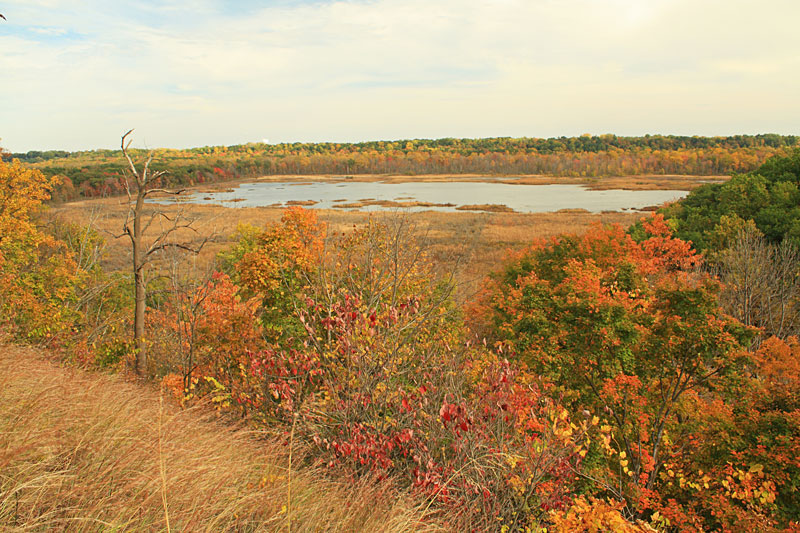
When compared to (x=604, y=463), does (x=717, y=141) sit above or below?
above

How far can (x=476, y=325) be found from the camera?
90.3ft

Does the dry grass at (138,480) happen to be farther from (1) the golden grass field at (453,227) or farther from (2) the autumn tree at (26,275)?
(1) the golden grass field at (453,227)

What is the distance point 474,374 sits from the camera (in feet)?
36.1

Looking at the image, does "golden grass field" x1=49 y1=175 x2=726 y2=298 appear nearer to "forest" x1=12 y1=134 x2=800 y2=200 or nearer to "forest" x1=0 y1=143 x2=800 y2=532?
"forest" x1=0 y1=143 x2=800 y2=532

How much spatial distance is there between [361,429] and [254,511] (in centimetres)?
258

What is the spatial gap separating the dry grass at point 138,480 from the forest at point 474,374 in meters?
0.07

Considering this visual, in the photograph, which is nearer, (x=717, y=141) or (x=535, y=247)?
(x=535, y=247)

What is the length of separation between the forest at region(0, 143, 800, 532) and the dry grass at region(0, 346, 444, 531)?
0.07 meters

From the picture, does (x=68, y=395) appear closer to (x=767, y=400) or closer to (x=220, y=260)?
(x=767, y=400)

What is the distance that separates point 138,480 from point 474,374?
8.29m

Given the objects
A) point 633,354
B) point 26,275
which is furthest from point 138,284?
point 633,354

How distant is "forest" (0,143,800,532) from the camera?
19.7 feet

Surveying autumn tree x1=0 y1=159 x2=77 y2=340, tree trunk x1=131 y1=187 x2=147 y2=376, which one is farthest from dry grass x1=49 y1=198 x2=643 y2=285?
tree trunk x1=131 y1=187 x2=147 y2=376

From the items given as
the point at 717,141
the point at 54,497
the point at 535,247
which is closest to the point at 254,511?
the point at 54,497
